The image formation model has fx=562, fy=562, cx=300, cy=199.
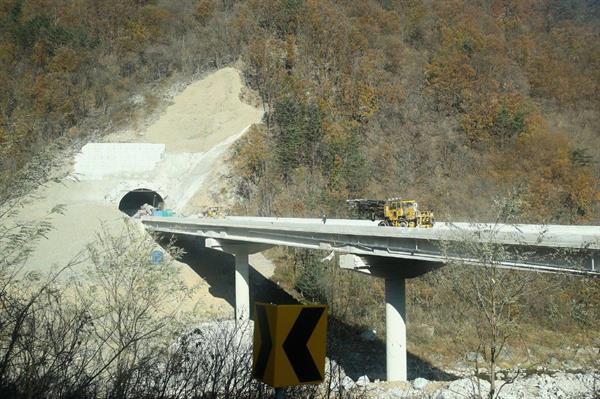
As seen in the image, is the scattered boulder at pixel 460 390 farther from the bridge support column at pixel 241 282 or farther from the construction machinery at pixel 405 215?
the bridge support column at pixel 241 282

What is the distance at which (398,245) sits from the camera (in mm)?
17953

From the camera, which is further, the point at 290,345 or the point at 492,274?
the point at 492,274

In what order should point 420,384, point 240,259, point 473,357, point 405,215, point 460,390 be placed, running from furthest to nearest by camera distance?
1. point 240,259
2. point 473,357
3. point 405,215
4. point 420,384
5. point 460,390

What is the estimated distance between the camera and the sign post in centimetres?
376

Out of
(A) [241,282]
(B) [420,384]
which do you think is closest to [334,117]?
(A) [241,282]

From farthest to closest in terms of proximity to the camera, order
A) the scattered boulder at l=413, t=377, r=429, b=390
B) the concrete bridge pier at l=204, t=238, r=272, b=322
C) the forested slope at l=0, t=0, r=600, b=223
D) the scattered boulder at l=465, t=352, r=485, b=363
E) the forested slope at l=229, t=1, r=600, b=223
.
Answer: the forested slope at l=0, t=0, r=600, b=223
the forested slope at l=229, t=1, r=600, b=223
the concrete bridge pier at l=204, t=238, r=272, b=322
the scattered boulder at l=465, t=352, r=485, b=363
the scattered boulder at l=413, t=377, r=429, b=390

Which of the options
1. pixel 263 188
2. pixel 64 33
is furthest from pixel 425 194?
pixel 64 33

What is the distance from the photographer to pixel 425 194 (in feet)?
148

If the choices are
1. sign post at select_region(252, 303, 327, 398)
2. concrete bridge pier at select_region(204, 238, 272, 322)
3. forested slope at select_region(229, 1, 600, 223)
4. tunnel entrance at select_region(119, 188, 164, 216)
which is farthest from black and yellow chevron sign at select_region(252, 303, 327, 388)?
tunnel entrance at select_region(119, 188, 164, 216)

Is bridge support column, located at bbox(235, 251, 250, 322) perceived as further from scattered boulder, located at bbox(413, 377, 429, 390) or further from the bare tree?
the bare tree

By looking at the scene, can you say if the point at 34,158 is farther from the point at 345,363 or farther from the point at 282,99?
the point at 282,99

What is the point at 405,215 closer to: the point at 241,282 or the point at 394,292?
the point at 394,292

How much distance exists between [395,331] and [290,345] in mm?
16795

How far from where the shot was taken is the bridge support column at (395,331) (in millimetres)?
19438
